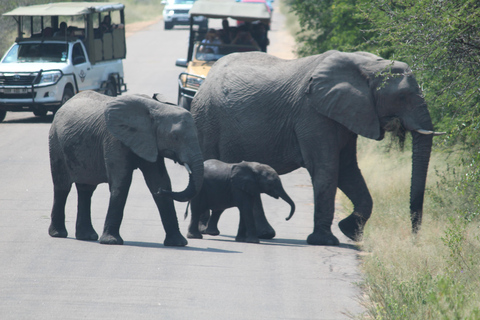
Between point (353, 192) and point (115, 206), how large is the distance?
125 inches

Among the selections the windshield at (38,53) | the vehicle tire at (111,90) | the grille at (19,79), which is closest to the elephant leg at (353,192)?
the grille at (19,79)

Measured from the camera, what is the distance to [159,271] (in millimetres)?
8930

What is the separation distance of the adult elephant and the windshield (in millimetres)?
11183

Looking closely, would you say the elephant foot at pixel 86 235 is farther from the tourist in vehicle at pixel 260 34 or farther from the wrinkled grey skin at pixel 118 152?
the tourist in vehicle at pixel 260 34

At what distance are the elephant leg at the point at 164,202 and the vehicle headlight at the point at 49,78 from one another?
11826 millimetres

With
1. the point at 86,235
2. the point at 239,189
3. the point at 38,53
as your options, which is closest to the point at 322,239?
the point at 239,189

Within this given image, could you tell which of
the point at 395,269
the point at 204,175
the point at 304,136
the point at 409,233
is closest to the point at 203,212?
the point at 204,175

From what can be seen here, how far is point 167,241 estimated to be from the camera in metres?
10.4

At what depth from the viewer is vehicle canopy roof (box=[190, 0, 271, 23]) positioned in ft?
73.2

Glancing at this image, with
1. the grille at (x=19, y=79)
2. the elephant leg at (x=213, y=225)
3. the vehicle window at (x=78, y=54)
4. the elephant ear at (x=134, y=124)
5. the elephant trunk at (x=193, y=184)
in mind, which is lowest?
the grille at (x=19, y=79)

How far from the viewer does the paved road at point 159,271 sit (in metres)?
7.55

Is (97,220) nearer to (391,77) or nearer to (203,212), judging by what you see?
(203,212)

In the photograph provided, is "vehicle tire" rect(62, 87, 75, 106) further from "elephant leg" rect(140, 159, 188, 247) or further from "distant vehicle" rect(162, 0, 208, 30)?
"distant vehicle" rect(162, 0, 208, 30)

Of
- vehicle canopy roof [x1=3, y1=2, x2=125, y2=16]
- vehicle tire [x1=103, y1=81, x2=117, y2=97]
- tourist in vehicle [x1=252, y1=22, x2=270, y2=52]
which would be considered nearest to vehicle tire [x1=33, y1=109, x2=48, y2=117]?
vehicle tire [x1=103, y1=81, x2=117, y2=97]
